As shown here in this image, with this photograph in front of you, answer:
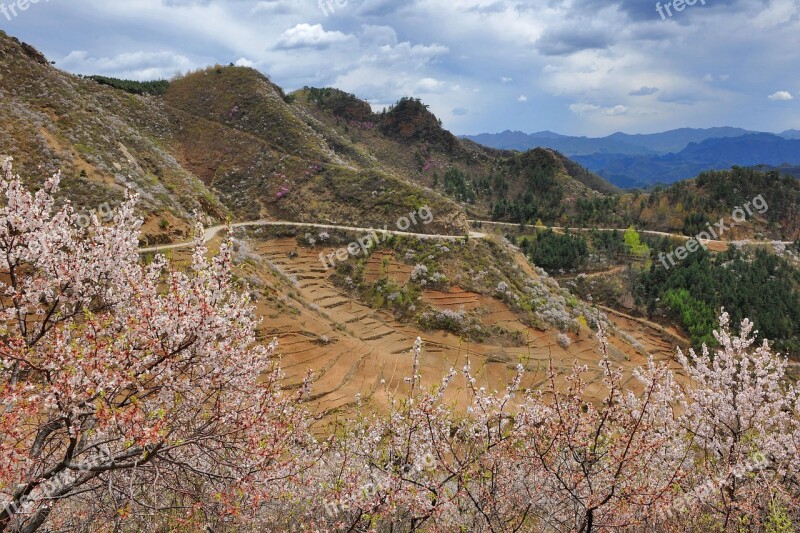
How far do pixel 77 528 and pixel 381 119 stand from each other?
98834 mm

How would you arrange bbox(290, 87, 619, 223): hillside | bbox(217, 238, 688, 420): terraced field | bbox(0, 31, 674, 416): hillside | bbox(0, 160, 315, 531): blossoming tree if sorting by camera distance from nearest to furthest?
bbox(0, 160, 315, 531): blossoming tree → bbox(217, 238, 688, 420): terraced field → bbox(0, 31, 674, 416): hillside → bbox(290, 87, 619, 223): hillside

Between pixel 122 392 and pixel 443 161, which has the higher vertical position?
pixel 443 161

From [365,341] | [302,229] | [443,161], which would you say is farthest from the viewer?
[443,161]

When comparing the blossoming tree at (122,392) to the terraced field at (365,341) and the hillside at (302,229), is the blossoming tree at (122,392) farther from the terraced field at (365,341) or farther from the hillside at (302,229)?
the hillside at (302,229)

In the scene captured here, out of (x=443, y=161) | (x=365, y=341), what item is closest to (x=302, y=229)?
(x=365, y=341)

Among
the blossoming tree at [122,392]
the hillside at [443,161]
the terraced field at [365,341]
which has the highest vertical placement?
the hillside at [443,161]

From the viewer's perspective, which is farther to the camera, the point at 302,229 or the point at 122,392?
the point at 302,229

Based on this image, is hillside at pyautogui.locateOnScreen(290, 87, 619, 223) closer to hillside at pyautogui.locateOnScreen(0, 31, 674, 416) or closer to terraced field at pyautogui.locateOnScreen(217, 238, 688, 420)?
hillside at pyautogui.locateOnScreen(0, 31, 674, 416)

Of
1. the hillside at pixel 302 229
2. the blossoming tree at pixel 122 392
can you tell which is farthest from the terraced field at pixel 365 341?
the blossoming tree at pixel 122 392

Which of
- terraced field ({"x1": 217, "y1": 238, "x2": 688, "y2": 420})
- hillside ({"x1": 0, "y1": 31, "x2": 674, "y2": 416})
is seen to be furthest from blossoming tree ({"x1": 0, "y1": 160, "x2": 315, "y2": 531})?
hillside ({"x1": 0, "y1": 31, "x2": 674, "y2": 416})

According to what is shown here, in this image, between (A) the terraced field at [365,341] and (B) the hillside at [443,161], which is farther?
(B) the hillside at [443,161]

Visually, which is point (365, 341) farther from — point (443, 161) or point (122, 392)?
point (443, 161)

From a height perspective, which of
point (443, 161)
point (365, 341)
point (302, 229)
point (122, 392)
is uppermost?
point (443, 161)

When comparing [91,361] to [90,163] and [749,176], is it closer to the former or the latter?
[90,163]
